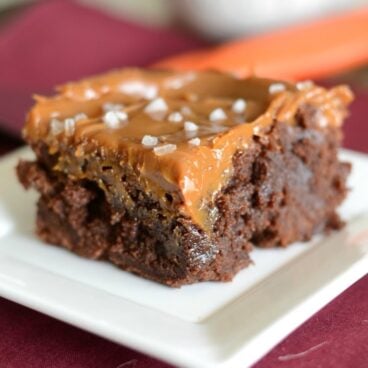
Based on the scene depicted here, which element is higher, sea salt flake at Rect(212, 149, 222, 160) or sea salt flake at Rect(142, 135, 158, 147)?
sea salt flake at Rect(142, 135, 158, 147)

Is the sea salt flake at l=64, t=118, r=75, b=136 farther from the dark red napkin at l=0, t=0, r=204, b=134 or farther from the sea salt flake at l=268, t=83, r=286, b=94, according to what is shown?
the dark red napkin at l=0, t=0, r=204, b=134

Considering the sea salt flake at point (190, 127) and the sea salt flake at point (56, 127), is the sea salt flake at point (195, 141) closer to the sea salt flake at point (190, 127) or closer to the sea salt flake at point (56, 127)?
the sea salt flake at point (190, 127)

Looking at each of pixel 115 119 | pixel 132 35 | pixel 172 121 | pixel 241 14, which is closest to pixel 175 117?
pixel 172 121

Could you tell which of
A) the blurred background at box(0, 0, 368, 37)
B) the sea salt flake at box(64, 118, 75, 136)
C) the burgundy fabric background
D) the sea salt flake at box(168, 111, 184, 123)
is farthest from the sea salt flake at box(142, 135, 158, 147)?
the blurred background at box(0, 0, 368, 37)

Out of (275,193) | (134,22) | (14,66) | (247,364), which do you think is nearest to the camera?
(247,364)

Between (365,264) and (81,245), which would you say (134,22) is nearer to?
(81,245)

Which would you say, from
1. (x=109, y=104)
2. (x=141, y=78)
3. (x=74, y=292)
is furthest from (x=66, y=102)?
(x=74, y=292)

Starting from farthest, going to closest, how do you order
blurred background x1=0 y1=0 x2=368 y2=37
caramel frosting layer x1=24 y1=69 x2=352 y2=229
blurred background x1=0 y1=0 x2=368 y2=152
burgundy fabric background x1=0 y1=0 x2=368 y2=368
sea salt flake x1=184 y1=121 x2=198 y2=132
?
blurred background x1=0 y1=0 x2=368 y2=37 → blurred background x1=0 y1=0 x2=368 y2=152 → sea salt flake x1=184 y1=121 x2=198 y2=132 → caramel frosting layer x1=24 y1=69 x2=352 y2=229 → burgundy fabric background x1=0 y1=0 x2=368 y2=368
